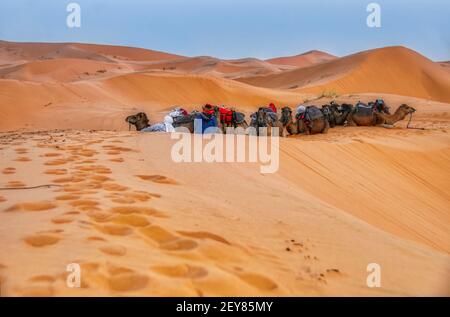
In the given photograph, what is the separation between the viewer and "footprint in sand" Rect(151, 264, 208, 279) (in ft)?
8.21

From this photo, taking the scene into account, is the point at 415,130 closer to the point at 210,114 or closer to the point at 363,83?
the point at 210,114

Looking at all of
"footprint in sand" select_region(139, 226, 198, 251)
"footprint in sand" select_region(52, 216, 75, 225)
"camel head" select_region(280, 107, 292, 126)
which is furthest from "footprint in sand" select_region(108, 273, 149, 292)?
"camel head" select_region(280, 107, 292, 126)

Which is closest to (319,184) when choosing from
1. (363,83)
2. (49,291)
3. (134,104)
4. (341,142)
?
(341,142)

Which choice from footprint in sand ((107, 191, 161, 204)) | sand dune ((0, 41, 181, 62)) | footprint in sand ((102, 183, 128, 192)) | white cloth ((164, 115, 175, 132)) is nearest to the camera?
footprint in sand ((107, 191, 161, 204))

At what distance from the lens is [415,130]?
1091cm

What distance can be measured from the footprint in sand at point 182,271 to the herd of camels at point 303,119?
19.3 feet

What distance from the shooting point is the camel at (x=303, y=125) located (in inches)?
416

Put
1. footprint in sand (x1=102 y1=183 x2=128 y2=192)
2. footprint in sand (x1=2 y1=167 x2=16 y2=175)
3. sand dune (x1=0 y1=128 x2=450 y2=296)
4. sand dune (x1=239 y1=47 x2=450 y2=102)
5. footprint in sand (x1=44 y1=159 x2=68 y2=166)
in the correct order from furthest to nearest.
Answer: sand dune (x1=239 y1=47 x2=450 y2=102) < footprint in sand (x1=44 y1=159 x2=68 y2=166) < footprint in sand (x1=2 y1=167 x2=16 y2=175) < footprint in sand (x1=102 y1=183 x2=128 y2=192) < sand dune (x1=0 y1=128 x2=450 y2=296)

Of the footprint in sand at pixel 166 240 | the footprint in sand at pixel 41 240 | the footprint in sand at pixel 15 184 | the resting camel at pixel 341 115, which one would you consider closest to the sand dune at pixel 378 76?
the resting camel at pixel 341 115

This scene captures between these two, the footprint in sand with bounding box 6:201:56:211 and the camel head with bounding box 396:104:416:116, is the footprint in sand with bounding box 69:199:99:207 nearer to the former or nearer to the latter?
the footprint in sand with bounding box 6:201:56:211

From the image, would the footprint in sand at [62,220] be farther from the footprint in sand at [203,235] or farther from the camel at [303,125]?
the camel at [303,125]

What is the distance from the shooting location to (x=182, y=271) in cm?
255

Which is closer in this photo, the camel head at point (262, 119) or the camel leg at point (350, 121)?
the camel head at point (262, 119)

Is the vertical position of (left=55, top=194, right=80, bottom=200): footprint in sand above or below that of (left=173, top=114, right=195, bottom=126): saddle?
below
